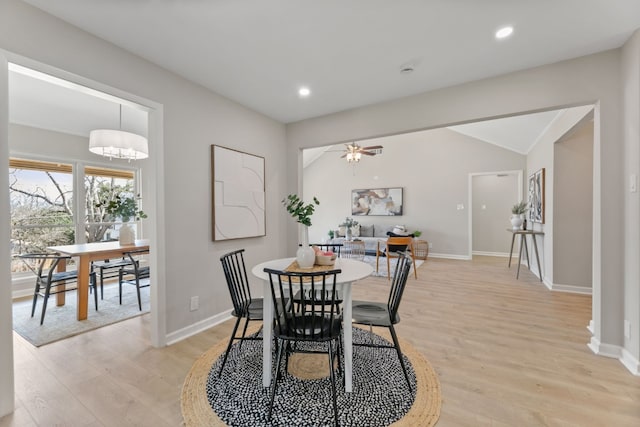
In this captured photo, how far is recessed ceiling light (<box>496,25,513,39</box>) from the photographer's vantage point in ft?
6.47

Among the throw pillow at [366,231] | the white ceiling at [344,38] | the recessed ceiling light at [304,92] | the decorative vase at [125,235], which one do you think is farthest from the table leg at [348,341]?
the throw pillow at [366,231]

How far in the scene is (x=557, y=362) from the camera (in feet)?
7.04

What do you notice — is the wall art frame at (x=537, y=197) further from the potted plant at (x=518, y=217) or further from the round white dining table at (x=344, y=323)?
the round white dining table at (x=344, y=323)

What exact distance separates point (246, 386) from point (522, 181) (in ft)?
23.1

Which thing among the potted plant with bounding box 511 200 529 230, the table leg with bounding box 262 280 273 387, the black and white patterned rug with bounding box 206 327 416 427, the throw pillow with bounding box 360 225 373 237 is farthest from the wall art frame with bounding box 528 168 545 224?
the table leg with bounding box 262 280 273 387

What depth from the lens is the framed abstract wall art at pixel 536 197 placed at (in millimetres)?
4562

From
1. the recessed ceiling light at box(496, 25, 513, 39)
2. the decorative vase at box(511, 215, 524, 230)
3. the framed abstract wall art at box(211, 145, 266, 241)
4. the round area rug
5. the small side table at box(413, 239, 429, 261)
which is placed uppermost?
the recessed ceiling light at box(496, 25, 513, 39)

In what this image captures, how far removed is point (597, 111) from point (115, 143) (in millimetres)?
4948

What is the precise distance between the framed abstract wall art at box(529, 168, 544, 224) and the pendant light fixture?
237 inches

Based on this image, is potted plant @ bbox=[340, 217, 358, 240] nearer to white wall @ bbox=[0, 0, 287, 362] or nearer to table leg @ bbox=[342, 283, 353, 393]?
white wall @ bbox=[0, 0, 287, 362]

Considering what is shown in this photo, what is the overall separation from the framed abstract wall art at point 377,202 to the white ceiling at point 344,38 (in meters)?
4.76

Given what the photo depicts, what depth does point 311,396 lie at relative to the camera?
175 centimetres

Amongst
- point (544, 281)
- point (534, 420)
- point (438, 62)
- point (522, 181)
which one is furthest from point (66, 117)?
point (522, 181)

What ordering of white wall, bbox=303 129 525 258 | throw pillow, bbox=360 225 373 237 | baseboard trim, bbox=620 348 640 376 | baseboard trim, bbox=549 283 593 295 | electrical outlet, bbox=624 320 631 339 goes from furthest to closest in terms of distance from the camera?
throw pillow, bbox=360 225 373 237, white wall, bbox=303 129 525 258, baseboard trim, bbox=549 283 593 295, electrical outlet, bbox=624 320 631 339, baseboard trim, bbox=620 348 640 376
